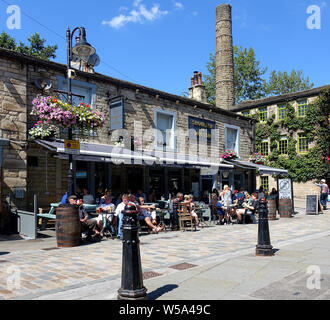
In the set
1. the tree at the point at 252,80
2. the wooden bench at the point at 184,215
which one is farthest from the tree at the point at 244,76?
the wooden bench at the point at 184,215

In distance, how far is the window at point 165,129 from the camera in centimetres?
1505

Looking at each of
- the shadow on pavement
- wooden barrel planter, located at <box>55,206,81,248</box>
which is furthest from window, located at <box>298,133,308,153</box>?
the shadow on pavement

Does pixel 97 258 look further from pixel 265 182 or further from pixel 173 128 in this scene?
pixel 265 182

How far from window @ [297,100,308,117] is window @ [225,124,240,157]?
976 centimetres

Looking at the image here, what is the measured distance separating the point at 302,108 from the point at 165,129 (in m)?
15.8

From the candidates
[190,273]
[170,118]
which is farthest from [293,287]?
[170,118]

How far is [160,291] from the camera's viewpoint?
4344 millimetres

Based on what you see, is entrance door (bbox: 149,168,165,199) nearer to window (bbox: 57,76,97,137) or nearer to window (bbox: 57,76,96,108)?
window (bbox: 57,76,97,137)

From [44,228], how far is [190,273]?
20.5ft

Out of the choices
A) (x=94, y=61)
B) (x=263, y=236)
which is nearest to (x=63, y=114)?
(x=94, y=61)

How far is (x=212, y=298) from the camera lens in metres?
4.01

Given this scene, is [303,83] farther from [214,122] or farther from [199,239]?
[199,239]

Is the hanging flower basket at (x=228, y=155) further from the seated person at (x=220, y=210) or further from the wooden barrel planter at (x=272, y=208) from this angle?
the seated person at (x=220, y=210)

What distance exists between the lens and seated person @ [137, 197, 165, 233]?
996 cm
